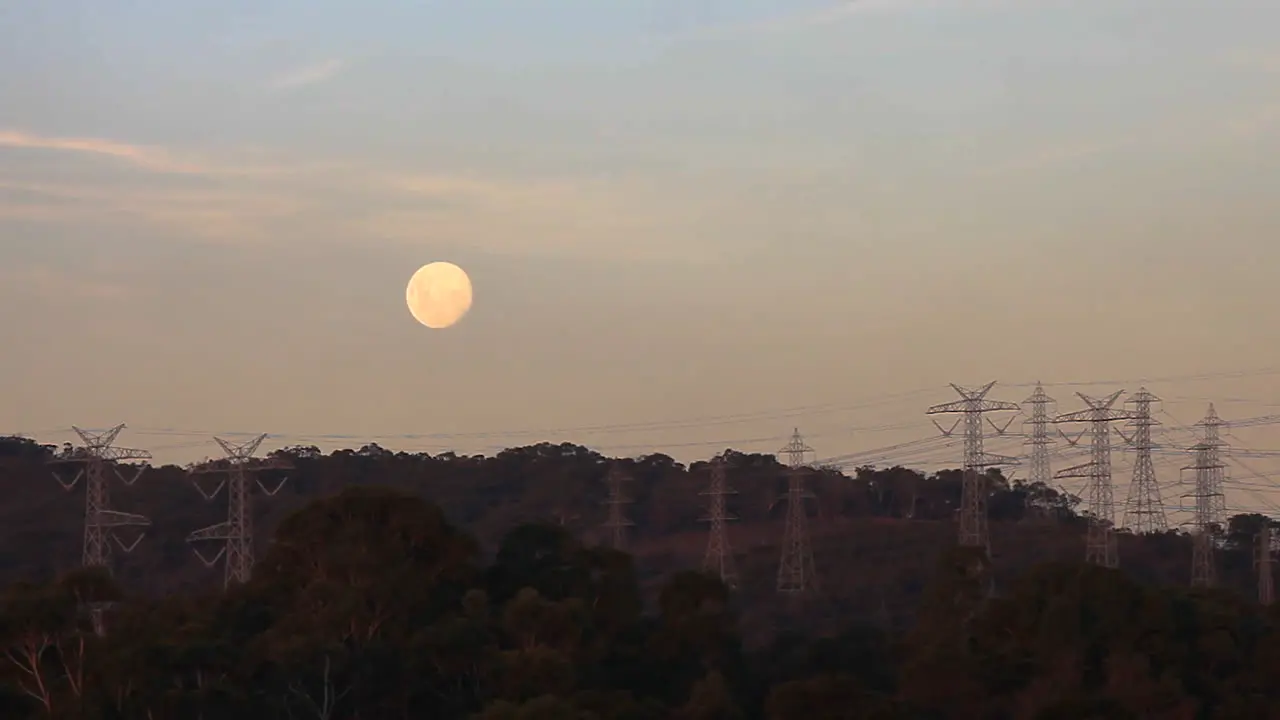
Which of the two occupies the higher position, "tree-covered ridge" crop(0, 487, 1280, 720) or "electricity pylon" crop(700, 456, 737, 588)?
"electricity pylon" crop(700, 456, 737, 588)

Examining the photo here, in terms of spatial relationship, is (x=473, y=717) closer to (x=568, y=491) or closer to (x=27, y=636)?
A: (x=27, y=636)

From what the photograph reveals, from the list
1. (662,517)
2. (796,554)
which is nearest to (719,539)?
(796,554)

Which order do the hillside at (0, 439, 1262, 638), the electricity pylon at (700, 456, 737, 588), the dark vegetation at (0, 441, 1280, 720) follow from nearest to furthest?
the dark vegetation at (0, 441, 1280, 720)
the electricity pylon at (700, 456, 737, 588)
the hillside at (0, 439, 1262, 638)

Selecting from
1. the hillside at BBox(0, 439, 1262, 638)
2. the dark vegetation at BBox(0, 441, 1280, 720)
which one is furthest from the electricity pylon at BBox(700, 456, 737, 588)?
the dark vegetation at BBox(0, 441, 1280, 720)

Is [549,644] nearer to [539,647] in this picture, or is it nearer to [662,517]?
[539,647]

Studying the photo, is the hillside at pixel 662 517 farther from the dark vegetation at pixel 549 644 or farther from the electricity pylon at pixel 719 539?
the dark vegetation at pixel 549 644

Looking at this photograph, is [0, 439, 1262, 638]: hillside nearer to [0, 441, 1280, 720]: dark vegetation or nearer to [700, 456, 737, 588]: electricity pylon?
[700, 456, 737, 588]: electricity pylon

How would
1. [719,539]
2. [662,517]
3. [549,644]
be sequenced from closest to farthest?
[549,644]
[719,539]
[662,517]

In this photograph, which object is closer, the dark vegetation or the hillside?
the dark vegetation
